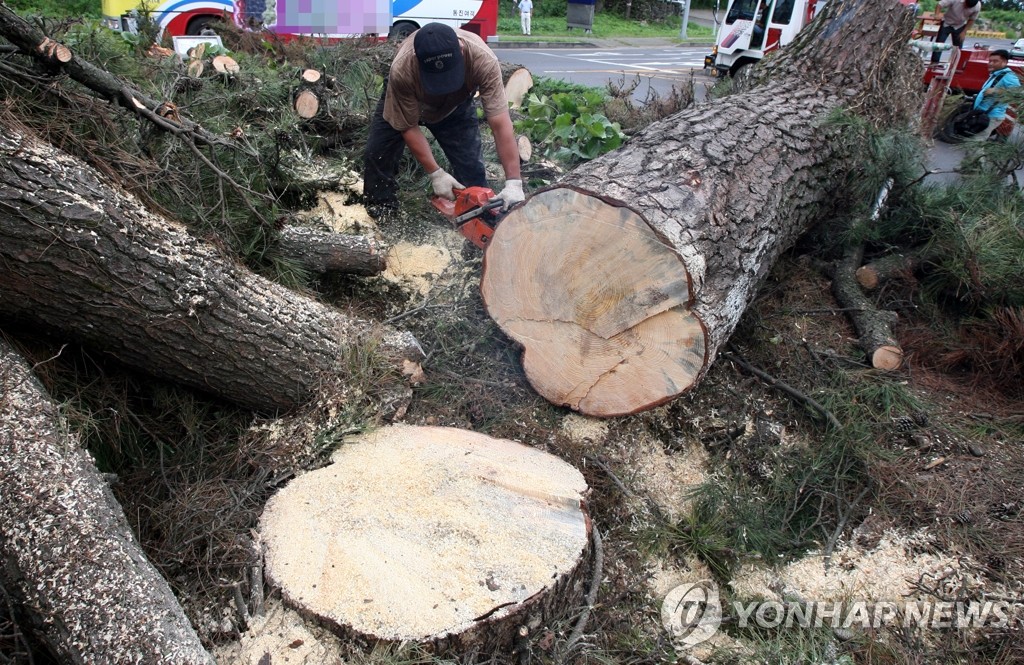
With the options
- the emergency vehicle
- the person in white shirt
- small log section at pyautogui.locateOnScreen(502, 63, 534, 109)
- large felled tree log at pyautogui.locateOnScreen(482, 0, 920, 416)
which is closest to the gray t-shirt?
small log section at pyautogui.locateOnScreen(502, 63, 534, 109)

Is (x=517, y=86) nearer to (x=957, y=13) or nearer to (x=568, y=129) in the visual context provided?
(x=568, y=129)

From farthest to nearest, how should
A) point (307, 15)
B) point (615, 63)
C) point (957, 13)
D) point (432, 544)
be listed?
point (615, 63) < point (957, 13) < point (307, 15) < point (432, 544)

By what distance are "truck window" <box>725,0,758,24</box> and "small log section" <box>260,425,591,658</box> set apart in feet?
37.0

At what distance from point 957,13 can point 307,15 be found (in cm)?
751

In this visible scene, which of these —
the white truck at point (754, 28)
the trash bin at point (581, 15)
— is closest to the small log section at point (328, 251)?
the white truck at point (754, 28)

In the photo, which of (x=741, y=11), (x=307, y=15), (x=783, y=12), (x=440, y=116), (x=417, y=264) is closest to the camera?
(x=417, y=264)

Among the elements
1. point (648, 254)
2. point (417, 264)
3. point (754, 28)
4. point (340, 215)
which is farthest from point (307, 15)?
point (754, 28)

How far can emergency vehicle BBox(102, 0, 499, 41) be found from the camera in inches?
244

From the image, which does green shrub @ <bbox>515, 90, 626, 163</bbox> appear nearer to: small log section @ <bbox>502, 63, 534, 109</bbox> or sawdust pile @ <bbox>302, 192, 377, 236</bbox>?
small log section @ <bbox>502, 63, 534, 109</bbox>

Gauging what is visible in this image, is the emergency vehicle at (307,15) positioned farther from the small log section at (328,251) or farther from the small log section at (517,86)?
the small log section at (328,251)

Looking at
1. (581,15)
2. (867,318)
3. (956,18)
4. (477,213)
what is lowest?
(581,15)

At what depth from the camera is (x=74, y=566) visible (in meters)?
1.64

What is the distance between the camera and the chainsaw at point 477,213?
10.1 feet

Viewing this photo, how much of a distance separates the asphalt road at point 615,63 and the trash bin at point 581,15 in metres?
2.86
